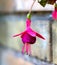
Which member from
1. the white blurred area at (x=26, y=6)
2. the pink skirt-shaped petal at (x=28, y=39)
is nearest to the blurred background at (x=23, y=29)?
the white blurred area at (x=26, y=6)

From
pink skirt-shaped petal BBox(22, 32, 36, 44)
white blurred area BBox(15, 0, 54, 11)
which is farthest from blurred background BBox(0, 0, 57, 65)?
pink skirt-shaped petal BBox(22, 32, 36, 44)

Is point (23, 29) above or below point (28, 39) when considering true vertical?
below

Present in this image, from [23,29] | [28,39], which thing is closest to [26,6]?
[23,29]

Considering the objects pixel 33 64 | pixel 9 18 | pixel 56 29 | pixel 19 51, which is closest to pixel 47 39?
pixel 56 29

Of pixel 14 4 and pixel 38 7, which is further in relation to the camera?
pixel 14 4

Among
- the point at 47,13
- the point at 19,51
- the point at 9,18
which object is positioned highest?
the point at 47,13

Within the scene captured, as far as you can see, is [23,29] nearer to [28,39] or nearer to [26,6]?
[26,6]

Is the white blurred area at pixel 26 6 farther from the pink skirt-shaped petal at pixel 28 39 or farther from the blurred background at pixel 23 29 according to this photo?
the pink skirt-shaped petal at pixel 28 39

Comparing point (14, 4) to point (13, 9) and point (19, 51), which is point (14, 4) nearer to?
point (13, 9)
